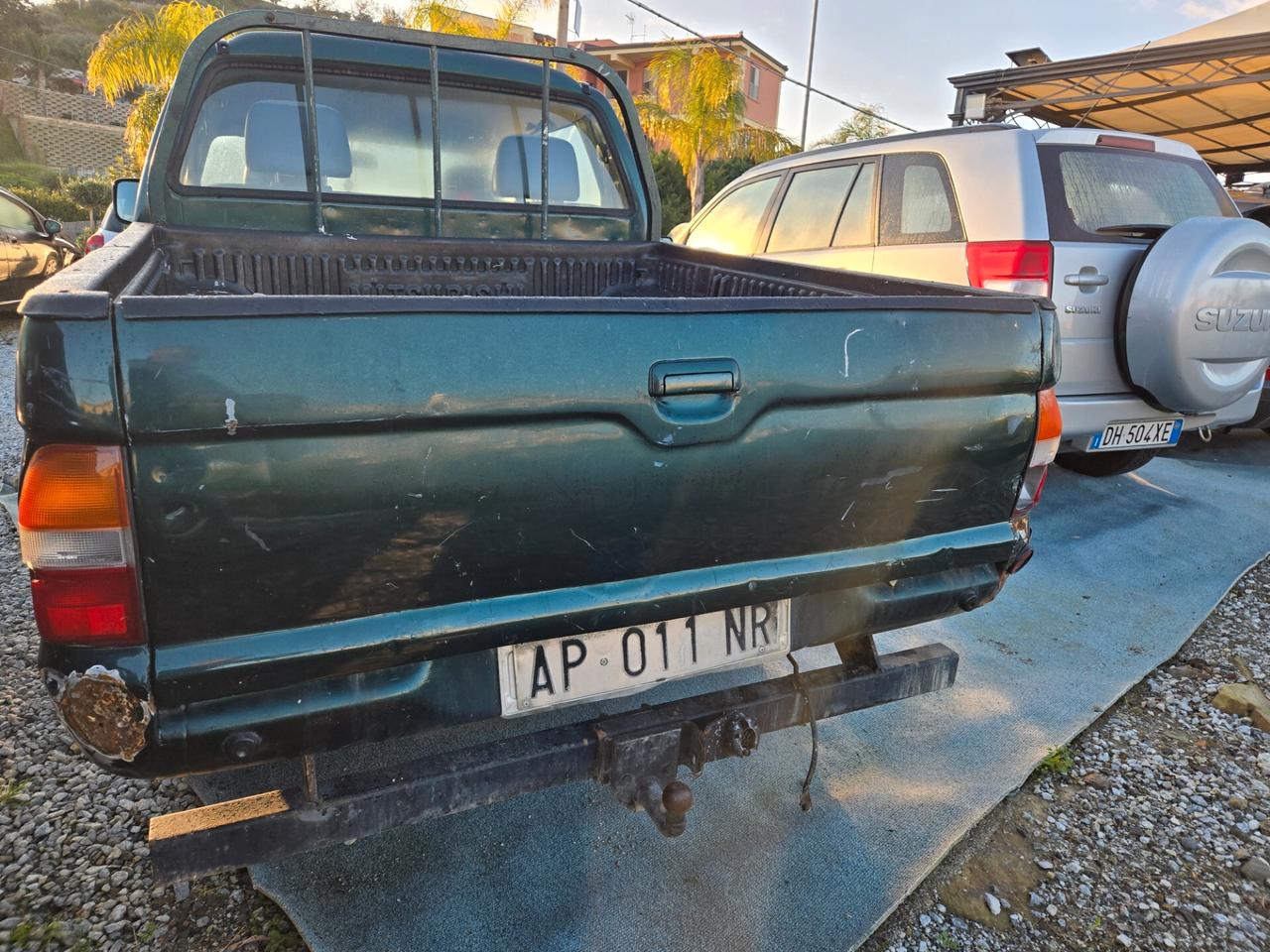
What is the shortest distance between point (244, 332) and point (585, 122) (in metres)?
2.72

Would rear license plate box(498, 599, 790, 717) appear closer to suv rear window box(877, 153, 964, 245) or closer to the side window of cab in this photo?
suv rear window box(877, 153, 964, 245)

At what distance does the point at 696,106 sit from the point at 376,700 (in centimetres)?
1861

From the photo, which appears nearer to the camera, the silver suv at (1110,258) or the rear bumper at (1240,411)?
the silver suv at (1110,258)

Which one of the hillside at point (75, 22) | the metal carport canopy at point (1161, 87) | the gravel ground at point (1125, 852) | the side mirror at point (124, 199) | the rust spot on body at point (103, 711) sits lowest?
the gravel ground at point (1125, 852)

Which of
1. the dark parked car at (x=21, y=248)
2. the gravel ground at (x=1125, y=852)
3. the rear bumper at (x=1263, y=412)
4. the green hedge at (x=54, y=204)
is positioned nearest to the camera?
the gravel ground at (x=1125, y=852)

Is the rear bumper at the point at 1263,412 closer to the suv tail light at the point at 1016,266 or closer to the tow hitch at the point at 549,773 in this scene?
the suv tail light at the point at 1016,266

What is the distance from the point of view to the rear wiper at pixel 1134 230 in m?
3.69

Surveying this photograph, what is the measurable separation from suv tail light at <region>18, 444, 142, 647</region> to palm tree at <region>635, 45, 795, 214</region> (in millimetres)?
18456

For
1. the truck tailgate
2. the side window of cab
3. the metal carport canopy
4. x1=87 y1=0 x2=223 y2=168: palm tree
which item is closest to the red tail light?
the side window of cab

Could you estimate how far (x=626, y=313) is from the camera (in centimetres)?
137

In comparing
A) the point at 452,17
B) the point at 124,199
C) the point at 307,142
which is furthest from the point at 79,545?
the point at 452,17

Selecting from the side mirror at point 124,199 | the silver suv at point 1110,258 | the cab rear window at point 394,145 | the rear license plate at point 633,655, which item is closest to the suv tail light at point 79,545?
the rear license plate at point 633,655

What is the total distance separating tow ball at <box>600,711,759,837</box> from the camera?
62.2 inches

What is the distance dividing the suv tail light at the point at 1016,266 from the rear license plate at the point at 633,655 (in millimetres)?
2515
